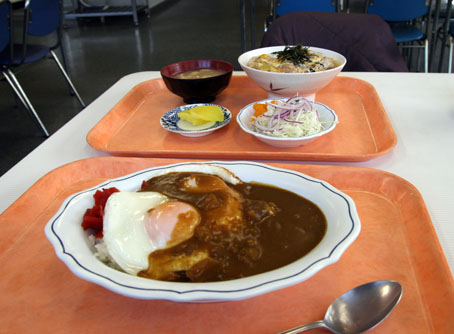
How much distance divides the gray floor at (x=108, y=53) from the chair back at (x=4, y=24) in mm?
980

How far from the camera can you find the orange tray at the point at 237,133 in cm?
126

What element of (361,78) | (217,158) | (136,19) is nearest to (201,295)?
(217,158)

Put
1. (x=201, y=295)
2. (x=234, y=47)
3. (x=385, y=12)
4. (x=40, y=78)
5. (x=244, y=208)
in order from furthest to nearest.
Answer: (x=234, y=47), (x=40, y=78), (x=385, y=12), (x=244, y=208), (x=201, y=295)

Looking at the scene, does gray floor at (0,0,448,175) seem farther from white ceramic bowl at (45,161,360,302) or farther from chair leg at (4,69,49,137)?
white ceramic bowl at (45,161,360,302)

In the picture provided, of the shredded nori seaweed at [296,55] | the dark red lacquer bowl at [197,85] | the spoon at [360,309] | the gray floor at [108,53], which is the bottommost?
the gray floor at [108,53]

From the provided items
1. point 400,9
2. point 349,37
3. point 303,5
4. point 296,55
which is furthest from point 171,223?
point 400,9

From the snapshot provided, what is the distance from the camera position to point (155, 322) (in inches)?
28.0

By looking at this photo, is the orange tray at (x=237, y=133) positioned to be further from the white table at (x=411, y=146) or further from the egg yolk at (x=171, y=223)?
the egg yolk at (x=171, y=223)

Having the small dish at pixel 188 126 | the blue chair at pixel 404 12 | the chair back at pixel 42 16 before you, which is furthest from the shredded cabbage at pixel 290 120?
the chair back at pixel 42 16

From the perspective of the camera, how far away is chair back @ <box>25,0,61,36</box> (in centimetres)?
378

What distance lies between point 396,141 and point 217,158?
63 cm

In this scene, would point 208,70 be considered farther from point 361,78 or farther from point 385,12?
point 385,12

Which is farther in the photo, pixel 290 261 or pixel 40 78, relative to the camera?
pixel 40 78

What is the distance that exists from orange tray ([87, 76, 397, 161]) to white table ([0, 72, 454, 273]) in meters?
0.06
